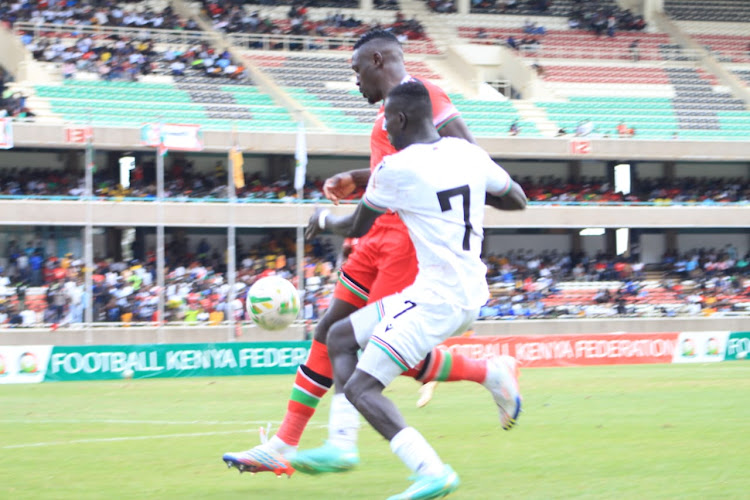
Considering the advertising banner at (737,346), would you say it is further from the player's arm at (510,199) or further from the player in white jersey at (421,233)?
the player in white jersey at (421,233)

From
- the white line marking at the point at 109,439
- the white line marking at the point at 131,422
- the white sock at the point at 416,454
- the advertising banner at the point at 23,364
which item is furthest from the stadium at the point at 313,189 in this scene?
the white sock at the point at 416,454

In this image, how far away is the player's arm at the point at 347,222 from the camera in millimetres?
5602

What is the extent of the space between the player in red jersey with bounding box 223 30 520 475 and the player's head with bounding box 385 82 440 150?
2.40 ft

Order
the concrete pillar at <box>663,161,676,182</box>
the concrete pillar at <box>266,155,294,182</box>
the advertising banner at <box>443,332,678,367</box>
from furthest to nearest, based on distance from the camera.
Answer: the concrete pillar at <box>663,161,676,182</box>
the concrete pillar at <box>266,155,294,182</box>
the advertising banner at <box>443,332,678,367</box>

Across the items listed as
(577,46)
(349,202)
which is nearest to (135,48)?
(349,202)

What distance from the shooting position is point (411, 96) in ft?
17.9

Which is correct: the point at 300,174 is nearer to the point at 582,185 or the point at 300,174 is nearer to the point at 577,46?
the point at 582,185

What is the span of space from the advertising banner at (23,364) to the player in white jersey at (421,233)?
18781mm

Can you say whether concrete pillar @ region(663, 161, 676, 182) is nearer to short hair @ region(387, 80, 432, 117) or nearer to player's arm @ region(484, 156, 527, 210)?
player's arm @ region(484, 156, 527, 210)

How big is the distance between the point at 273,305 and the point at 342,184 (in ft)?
7.49

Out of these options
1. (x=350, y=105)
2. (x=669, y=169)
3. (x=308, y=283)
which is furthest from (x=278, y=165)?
(x=669, y=169)

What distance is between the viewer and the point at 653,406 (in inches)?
479

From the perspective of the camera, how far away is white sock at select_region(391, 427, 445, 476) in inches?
203

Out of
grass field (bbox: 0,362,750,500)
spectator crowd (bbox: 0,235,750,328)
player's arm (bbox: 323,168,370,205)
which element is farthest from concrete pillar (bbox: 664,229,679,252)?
player's arm (bbox: 323,168,370,205)
